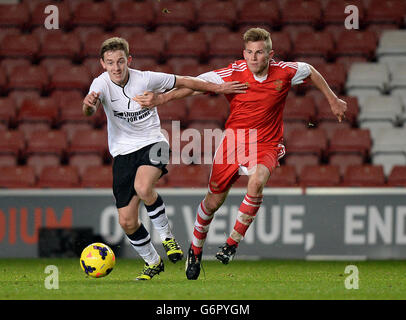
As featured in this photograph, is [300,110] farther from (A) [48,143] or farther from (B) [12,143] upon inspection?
(B) [12,143]

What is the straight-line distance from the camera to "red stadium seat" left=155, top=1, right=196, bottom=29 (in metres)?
13.5

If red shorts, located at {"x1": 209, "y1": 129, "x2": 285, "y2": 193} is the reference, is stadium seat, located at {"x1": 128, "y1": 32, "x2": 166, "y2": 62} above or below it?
above

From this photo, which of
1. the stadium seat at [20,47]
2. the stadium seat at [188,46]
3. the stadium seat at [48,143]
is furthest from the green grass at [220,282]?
A: the stadium seat at [20,47]

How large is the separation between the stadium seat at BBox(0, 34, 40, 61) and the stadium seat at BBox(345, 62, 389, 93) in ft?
16.6

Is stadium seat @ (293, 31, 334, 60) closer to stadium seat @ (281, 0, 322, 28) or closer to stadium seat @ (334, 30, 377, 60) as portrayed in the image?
Result: stadium seat @ (334, 30, 377, 60)

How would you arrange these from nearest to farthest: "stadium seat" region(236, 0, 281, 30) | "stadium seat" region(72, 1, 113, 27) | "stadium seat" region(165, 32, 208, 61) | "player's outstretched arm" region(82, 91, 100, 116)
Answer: "player's outstretched arm" region(82, 91, 100, 116) → "stadium seat" region(165, 32, 208, 61) → "stadium seat" region(236, 0, 281, 30) → "stadium seat" region(72, 1, 113, 27)

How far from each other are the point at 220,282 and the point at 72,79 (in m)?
6.25

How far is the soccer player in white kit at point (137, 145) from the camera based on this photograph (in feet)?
23.5

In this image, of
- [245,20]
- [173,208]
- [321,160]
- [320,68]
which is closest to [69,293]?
[173,208]

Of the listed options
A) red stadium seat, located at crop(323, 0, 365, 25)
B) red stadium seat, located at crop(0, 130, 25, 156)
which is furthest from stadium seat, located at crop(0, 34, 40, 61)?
red stadium seat, located at crop(323, 0, 365, 25)

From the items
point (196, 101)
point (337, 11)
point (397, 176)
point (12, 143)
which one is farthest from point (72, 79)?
point (397, 176)

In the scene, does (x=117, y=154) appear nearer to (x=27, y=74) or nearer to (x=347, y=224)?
(x=347, y=224)

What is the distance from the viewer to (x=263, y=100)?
730 cm

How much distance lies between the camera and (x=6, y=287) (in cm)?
663
